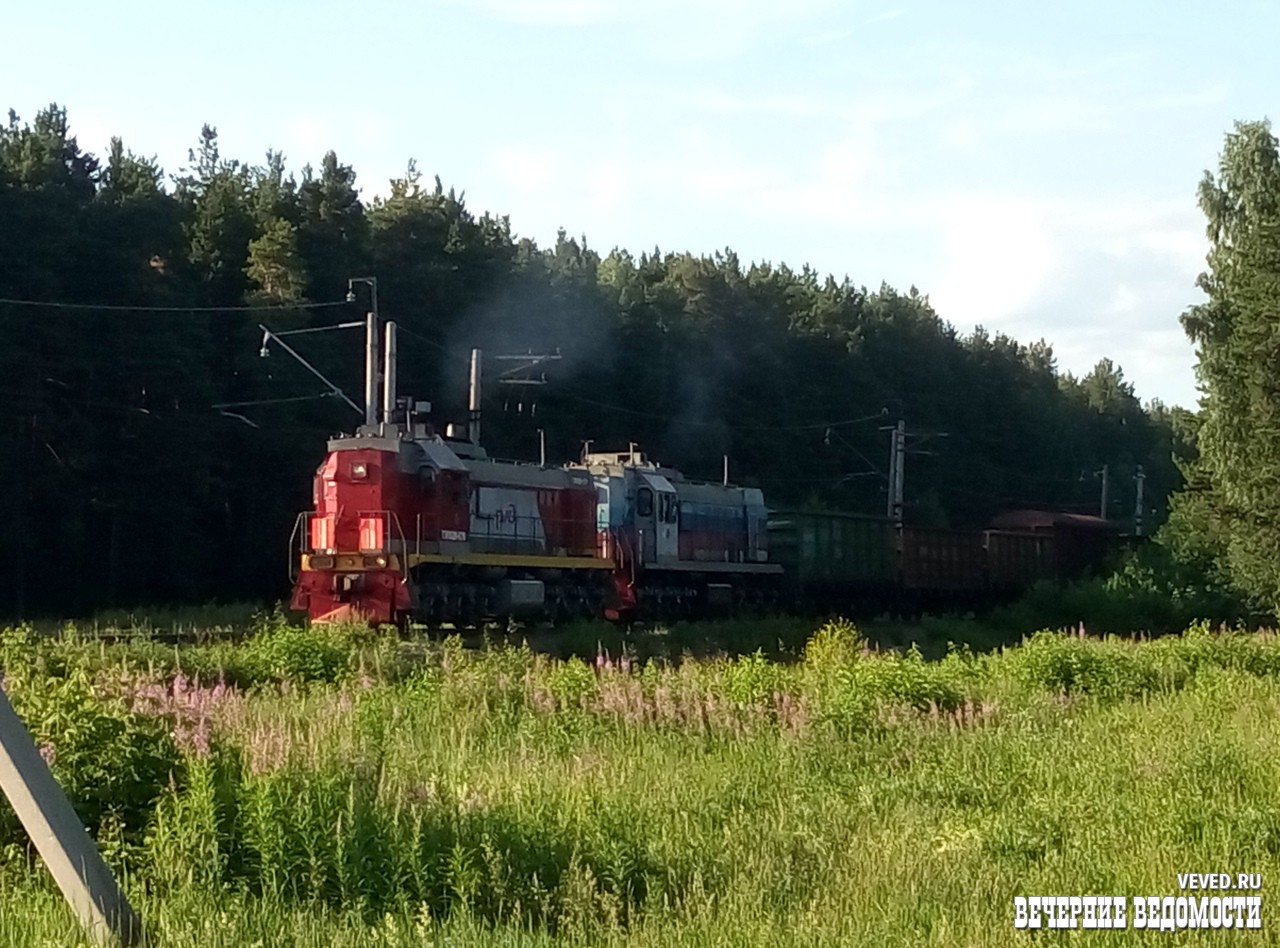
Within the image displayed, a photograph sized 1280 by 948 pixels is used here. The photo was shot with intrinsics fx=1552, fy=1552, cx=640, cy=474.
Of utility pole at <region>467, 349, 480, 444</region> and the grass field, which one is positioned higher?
utility pole at <region>467, 349, 480, 444</region>

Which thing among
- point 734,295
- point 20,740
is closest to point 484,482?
point 20,740

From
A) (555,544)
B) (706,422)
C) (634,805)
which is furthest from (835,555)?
(634,805)

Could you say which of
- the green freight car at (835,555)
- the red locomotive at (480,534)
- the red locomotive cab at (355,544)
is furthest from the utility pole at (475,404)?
the green freight car at (835,555)

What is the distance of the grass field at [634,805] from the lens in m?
7.19

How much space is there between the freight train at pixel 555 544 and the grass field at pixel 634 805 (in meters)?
11.5

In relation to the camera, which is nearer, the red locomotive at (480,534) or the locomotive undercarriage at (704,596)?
the red locomotive at (480,534)

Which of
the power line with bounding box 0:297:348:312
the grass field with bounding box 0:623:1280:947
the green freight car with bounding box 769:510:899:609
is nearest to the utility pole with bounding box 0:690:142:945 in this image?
the grass field with bounding box 0:623:1280:947

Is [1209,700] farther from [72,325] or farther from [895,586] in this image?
[72,325]

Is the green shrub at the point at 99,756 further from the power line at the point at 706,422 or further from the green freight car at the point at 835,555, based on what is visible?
the power line at the point at 706,422

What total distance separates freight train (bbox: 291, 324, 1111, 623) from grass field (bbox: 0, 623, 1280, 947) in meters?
11.5

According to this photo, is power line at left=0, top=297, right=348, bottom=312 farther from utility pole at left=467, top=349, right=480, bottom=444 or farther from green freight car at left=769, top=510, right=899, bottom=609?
green freight car at left=769, top=510, right=899, bottom=609

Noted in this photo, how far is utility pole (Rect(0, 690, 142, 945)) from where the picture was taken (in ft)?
19.8

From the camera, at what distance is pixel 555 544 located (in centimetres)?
3100

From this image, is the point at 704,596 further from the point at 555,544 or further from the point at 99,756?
the point at 99,756
